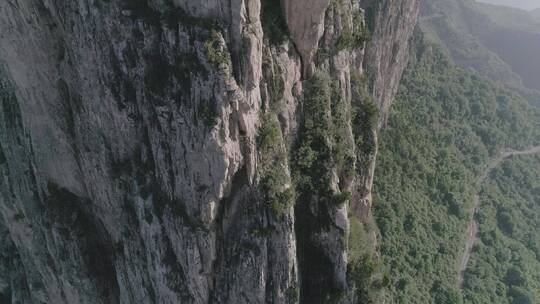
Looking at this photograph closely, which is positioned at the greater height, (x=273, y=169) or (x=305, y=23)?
(x=305, y=23)

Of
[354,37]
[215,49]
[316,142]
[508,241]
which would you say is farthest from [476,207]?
[215,49]

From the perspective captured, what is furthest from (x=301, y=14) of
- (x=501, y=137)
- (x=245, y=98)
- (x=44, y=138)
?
(x=501, y=137)

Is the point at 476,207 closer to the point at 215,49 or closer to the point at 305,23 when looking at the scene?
the point at 305,23

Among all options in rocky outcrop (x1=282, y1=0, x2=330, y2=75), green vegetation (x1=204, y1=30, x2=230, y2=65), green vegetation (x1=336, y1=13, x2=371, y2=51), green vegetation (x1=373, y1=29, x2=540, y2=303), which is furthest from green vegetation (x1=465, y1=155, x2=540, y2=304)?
green vegetation (x1=204, y1=30, x2=230, y2=65)

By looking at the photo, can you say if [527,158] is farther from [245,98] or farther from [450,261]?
[245,98]

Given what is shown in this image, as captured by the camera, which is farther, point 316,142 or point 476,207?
point 476,207

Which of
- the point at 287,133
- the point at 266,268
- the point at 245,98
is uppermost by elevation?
the point at 245,98
